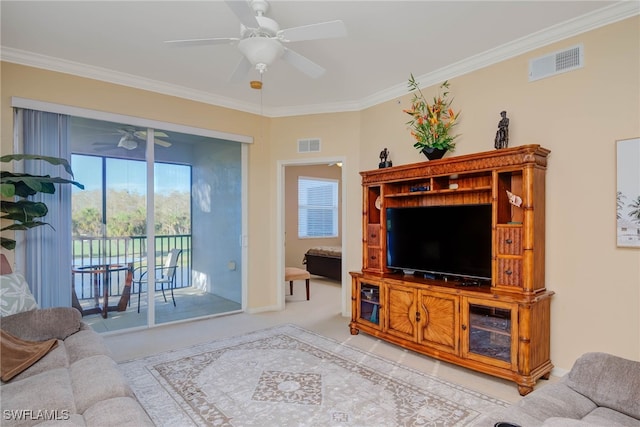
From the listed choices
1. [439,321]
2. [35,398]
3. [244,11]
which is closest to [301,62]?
[244,11]

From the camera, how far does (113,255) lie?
404 centimetres

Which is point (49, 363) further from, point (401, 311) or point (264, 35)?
point (401, 311)

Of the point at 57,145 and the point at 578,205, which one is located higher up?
the point at 57,145

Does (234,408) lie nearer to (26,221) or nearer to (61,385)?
(61,385)

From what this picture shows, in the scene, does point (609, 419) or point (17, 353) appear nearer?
point (609, 419)

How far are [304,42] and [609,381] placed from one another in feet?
10.4

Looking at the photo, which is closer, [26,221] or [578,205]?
[578,205]

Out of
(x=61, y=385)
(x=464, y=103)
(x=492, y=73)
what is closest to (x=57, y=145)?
(x=61, y=385)

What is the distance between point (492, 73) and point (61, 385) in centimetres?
410

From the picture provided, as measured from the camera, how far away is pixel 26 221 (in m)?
3.15

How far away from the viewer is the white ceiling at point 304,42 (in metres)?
2.66

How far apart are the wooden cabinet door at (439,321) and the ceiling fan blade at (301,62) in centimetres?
221

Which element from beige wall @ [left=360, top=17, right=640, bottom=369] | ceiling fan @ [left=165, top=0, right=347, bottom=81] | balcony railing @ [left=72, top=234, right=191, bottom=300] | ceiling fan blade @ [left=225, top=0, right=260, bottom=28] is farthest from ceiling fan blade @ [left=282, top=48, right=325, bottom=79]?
balcony railing @ [left=72, top=234, right=191, bottom=300]

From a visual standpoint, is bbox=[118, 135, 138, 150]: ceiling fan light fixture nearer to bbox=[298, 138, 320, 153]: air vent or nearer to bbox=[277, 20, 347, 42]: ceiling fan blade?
bbox=[298, 138, 320, 153]: air vent
